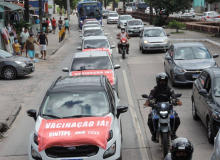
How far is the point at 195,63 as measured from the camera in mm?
15734

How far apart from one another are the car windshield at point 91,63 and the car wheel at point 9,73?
5.84 metres

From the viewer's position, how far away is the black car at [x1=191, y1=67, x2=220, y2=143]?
8753 millimetres

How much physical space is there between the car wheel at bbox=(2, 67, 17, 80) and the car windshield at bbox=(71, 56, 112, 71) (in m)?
5.84

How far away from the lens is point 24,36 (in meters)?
26.6

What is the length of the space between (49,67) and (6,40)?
560 centimetres

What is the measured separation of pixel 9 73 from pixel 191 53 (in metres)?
8.39

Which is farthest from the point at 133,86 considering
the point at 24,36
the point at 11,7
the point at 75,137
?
the point at 11,7

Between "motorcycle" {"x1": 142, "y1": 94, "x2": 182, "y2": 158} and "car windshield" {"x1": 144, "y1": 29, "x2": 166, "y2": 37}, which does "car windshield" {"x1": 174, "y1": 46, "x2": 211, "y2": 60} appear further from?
"car windshield" {"x1": 144, "y1": 29, "x2": 166, "y2": 37}

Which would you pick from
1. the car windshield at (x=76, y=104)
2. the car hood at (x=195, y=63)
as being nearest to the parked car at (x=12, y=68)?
the car hood at (x=195, y=63)

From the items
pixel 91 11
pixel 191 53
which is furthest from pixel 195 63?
pixel 91 11

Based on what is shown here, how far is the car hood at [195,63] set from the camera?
50.7ft

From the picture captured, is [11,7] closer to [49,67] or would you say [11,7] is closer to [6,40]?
Answer: [6,40]

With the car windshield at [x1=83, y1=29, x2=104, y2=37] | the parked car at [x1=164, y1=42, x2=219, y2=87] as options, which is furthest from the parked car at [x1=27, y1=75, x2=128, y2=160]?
the car windshield at [x1=83, y1=29, x2=104, y2=37]

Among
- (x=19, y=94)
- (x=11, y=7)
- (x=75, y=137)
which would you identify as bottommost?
(x=19, y=94)
